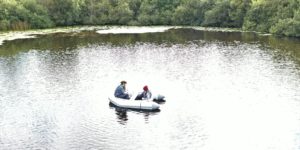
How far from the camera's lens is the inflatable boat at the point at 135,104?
137 ft

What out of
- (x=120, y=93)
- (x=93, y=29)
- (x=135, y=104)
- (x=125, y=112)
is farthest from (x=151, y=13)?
(x=125, y=112)

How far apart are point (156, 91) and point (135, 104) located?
582 cm

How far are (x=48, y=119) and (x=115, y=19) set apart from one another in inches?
3017

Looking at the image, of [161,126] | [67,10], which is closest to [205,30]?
[67,10]

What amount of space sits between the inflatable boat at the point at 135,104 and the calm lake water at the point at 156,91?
26.1 inches

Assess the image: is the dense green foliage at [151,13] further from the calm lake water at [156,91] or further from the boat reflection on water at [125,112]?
the boat reflection on water at [125,112]

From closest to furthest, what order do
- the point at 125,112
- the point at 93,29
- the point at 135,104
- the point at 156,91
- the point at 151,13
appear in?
the point at 125,112, the point at 135,104, the point at 156,91, the point at 93,29, the point at 151,13

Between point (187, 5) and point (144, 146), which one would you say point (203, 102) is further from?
point (187, 5)

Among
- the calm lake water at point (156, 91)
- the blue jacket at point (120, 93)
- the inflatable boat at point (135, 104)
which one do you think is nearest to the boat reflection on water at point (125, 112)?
the calm lake water at point (156, 91)

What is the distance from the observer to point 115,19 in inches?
4505

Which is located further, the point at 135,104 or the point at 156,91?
the point at 156,91

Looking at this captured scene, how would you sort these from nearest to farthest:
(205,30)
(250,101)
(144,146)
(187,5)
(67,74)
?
(144,146) → (250,101) → (67,74) → (205,30) → (187,5)

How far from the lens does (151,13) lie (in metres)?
115

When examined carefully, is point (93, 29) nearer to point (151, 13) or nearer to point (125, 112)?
point (151, 13)
